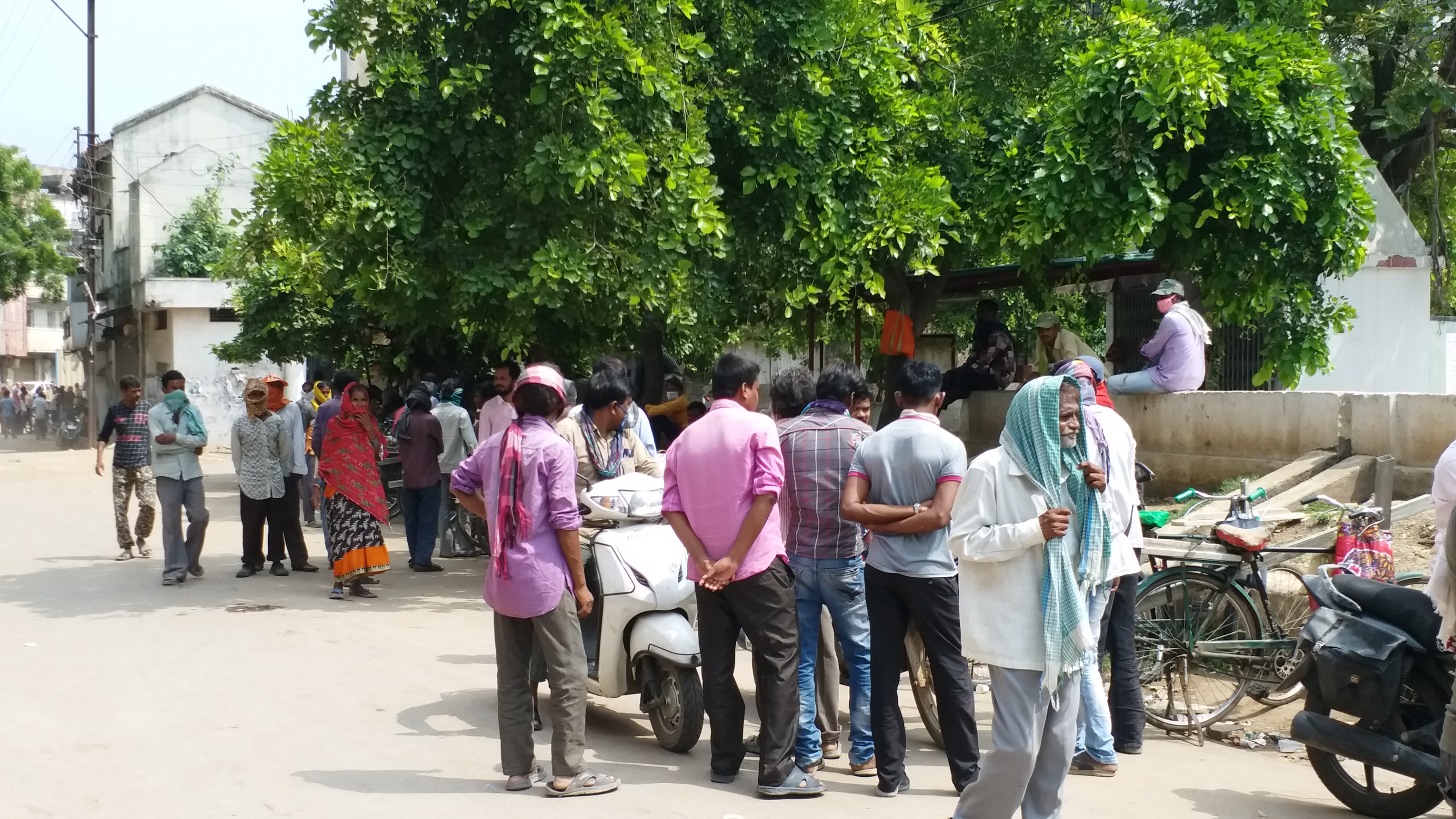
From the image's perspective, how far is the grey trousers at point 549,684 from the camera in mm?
5238

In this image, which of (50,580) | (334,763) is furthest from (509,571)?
(50,580)

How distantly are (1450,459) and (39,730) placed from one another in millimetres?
6400

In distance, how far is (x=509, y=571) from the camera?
5227 millimetres

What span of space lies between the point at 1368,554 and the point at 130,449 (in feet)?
33.1

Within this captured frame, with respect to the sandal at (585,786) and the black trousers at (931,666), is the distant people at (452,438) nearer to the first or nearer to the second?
Answer: the sandal at (585,786)

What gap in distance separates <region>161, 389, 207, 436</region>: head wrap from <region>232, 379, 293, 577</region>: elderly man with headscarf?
30 centimetres

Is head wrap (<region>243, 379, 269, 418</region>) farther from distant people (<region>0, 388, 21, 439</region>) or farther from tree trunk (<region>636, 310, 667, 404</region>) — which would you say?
distant people (<region>0, 388, 21, 439</region>)

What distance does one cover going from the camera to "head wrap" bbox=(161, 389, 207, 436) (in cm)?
1099

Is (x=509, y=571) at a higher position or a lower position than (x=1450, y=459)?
lower

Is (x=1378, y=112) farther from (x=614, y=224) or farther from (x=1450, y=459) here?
(x=1450, y=459)

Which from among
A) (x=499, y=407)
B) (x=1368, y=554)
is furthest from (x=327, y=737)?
(x=1368, y=554)

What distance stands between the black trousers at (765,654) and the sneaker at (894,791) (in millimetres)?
371

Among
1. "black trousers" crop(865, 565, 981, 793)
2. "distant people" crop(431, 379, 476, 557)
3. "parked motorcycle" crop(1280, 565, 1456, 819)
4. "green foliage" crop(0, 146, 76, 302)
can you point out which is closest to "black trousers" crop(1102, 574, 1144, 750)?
"parked motorcycle" crop(1280, 565, 1456, 819)

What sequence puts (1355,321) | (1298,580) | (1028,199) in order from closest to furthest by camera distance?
1. (1298,580)
2. (1028,199)
3. (1355,321)
